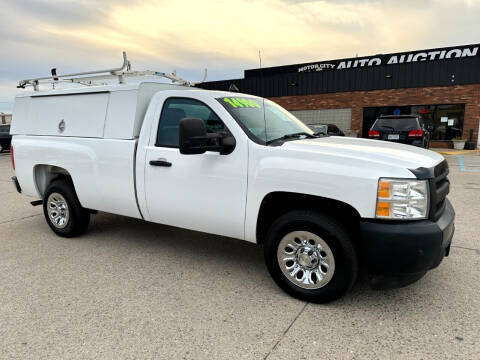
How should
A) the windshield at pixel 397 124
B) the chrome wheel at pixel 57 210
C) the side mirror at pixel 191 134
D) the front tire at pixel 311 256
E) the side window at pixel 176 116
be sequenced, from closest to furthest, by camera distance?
the front tire at pixel 311 256 < the side mirror at pixel 191 134 < the side window at pixel 176 116 < the chrome wheel at pixel 57 210 < the windshield at pixel 397 124

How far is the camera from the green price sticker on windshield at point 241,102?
143 inches

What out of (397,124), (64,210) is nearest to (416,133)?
(397,124)

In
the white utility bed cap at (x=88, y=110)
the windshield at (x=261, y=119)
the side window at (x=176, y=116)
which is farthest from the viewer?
the white utility bed cap at (x=88, y=110)

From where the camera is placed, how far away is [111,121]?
4.19 m

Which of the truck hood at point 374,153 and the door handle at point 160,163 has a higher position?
the truck hood at point 374,153

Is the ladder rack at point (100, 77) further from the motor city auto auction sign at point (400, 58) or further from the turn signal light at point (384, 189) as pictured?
the motor city auto auction sign at point (400, 58)

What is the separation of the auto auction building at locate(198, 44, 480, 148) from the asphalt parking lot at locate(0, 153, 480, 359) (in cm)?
1600

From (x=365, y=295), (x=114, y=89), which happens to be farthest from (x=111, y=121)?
(x=365, y=295)

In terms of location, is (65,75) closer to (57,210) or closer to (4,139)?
(57,210)

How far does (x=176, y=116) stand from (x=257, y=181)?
4.11 ft

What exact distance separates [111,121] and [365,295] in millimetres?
3319

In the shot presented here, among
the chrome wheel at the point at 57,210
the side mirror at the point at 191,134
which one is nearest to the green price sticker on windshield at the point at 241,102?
the side mirror at the point at 191,134

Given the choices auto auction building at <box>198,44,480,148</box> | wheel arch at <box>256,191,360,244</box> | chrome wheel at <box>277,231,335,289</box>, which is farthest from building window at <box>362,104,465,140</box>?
chrome wheel at <box>277,231,335,289</box>

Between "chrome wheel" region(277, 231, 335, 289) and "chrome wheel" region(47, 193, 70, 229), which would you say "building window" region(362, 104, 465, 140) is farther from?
"chrome wheel" region(47, 193, 70, 229)
